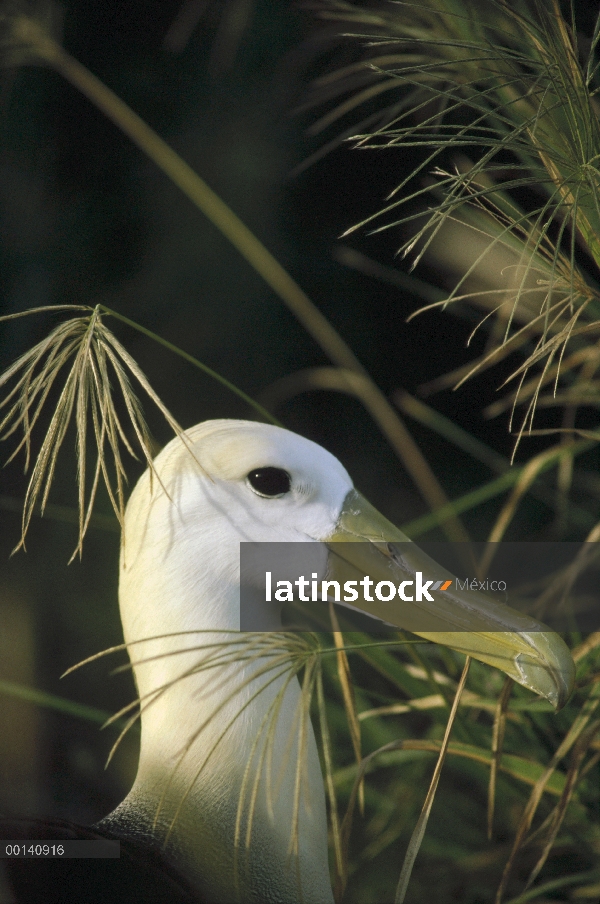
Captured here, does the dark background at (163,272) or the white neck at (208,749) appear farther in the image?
the dark background at (163,272)

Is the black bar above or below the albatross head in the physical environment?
below

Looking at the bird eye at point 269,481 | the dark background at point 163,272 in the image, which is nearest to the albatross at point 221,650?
the bird eye at point 269,481

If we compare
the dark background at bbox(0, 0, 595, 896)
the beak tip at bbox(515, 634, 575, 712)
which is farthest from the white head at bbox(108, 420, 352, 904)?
the dark background at bbox(0, 0, 595, 896)

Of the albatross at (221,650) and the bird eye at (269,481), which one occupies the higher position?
the bird eye at (269,481)

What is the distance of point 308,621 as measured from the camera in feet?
5.05

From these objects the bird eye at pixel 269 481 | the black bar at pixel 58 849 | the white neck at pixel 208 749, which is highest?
the bird eye at pixel 269 481

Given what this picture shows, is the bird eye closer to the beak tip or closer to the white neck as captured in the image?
the white neck

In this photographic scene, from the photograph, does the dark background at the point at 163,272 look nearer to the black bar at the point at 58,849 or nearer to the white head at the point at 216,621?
the black bar at the point at 58,849

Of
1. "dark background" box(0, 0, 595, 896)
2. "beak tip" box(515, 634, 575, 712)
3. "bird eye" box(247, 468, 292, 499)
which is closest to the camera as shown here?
"beak tip" box(515, 634, 575, 712)

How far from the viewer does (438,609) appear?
Answer: 1004 millimetres

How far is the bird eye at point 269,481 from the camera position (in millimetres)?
1039

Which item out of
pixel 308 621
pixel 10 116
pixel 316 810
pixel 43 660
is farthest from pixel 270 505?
pixel 10 116

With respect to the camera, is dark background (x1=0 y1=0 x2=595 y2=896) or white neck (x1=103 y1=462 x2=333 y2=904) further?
dark background (x1=0 y1=0 x2=595 y2=896)

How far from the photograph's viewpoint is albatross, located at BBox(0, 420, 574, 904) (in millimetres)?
1002
